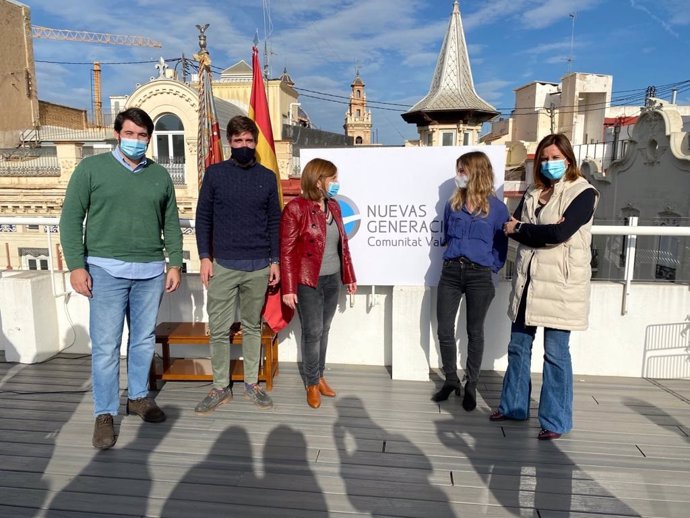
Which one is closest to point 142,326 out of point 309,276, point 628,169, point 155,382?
point 155,382

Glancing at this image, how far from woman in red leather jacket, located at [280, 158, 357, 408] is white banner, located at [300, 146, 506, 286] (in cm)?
48

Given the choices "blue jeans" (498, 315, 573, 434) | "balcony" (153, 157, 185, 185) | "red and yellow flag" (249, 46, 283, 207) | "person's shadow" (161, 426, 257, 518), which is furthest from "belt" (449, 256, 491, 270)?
"balcony" (153, 157, 185, 185)

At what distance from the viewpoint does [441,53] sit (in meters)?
21.9

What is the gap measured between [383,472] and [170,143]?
21.4 m

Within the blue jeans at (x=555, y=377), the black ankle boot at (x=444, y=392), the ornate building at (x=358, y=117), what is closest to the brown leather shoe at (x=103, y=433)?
the black ankle boot at (x=444, y=392)

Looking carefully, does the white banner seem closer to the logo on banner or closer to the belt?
the logo on banner

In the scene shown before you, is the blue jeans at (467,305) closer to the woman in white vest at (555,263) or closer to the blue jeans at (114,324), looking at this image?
the woman in white vest at (555,263)

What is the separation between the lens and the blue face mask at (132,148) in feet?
8.91

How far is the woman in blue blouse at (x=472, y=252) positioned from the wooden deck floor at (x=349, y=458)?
414 millimetres

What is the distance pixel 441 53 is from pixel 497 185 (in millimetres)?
20684

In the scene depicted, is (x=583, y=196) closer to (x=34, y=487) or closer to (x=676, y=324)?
(x=676, y=324)

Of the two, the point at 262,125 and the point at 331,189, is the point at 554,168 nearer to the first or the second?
the point at 331,189

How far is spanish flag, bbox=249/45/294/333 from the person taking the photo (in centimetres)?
358

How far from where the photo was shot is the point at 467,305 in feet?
10.7
